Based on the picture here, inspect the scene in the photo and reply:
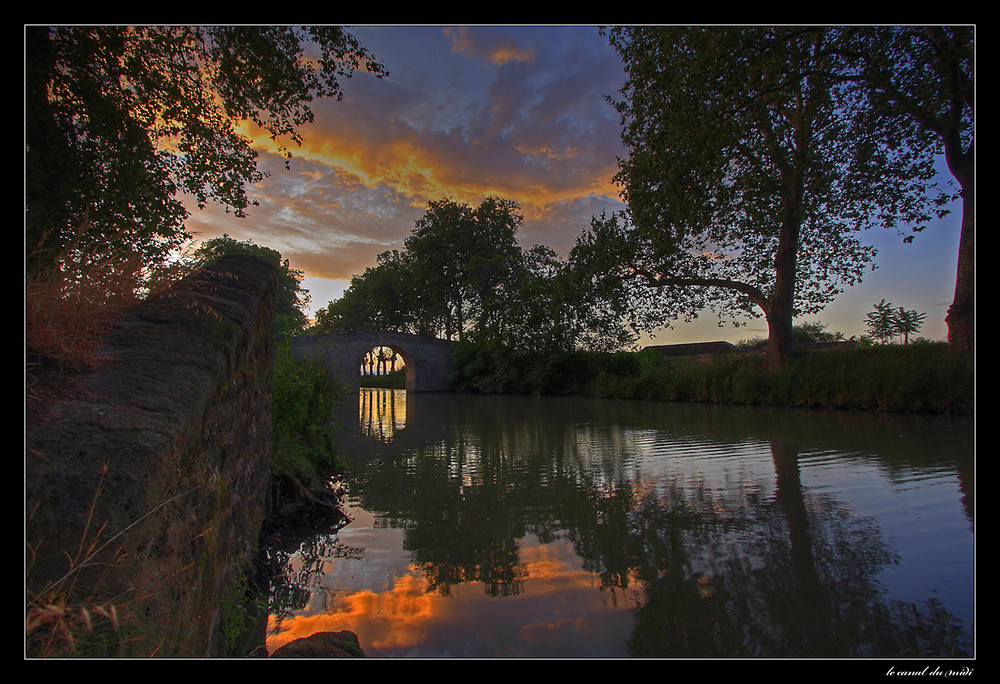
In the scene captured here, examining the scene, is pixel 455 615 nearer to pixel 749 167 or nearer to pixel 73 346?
pixel 73 346

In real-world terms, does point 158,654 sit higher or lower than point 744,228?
lower

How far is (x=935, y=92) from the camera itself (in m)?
10.6

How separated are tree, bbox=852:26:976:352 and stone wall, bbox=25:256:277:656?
12.7m

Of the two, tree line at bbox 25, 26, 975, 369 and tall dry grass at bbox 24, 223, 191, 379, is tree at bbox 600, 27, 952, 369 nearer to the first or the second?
tree line at bbox 25, 26, 975, 369

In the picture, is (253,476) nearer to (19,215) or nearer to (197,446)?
(197,446)

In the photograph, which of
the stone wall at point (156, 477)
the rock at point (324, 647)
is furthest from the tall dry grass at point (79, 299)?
the rock at point (324, 647)

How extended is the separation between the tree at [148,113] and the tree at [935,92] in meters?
10.3

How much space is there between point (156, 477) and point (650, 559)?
9.61ft

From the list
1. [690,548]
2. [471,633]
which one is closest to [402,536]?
[471,633]

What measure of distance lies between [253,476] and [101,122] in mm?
7161

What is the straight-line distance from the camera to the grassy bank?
11.6m

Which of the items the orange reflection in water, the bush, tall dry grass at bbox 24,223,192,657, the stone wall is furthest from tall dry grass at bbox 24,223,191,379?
the bush

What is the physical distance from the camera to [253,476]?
363 cm

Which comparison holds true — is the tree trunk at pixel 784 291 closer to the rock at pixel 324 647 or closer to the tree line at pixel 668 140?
the tree line at pixel 668 140
